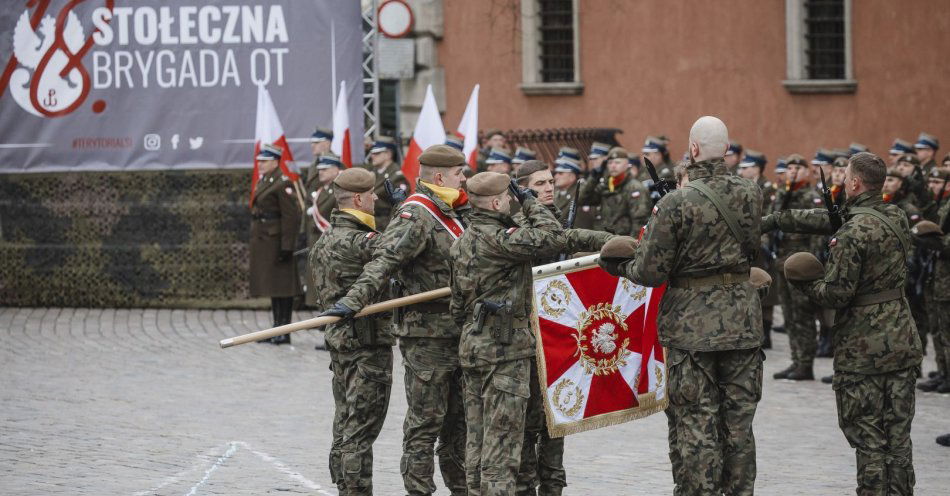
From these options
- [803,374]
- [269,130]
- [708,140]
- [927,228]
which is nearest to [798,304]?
[803,374]

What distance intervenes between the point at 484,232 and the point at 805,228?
5.75ft

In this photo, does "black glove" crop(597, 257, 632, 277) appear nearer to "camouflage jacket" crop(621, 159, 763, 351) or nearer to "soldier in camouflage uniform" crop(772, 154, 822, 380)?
"camouflage jacket" crop(621, 159, 763, 351)

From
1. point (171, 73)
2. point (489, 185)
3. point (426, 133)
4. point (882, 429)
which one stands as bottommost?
point (882, 429)

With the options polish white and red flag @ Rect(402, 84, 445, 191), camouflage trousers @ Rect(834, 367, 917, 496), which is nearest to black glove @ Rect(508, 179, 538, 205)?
camouflage trousers @ Rect(834, 367, 917, 496)

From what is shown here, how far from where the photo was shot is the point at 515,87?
88.6ft

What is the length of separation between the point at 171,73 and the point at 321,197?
3.30m

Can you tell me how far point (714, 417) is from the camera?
7.88 metres

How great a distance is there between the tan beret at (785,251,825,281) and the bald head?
2.50 feet

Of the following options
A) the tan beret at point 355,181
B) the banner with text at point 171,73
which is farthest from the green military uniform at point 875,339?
the banner with text at point 171,73

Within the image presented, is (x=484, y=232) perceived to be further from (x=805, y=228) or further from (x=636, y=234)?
(x=636, y=234)

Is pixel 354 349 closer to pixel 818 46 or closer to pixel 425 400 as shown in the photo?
pixel 425 400

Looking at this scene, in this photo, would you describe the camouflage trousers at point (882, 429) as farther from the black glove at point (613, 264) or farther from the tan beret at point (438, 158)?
the tan beret at point (438, 158)

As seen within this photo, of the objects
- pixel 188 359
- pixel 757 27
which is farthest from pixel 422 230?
pixel 757 27

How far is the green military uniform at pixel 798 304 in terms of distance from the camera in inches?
→ 534
